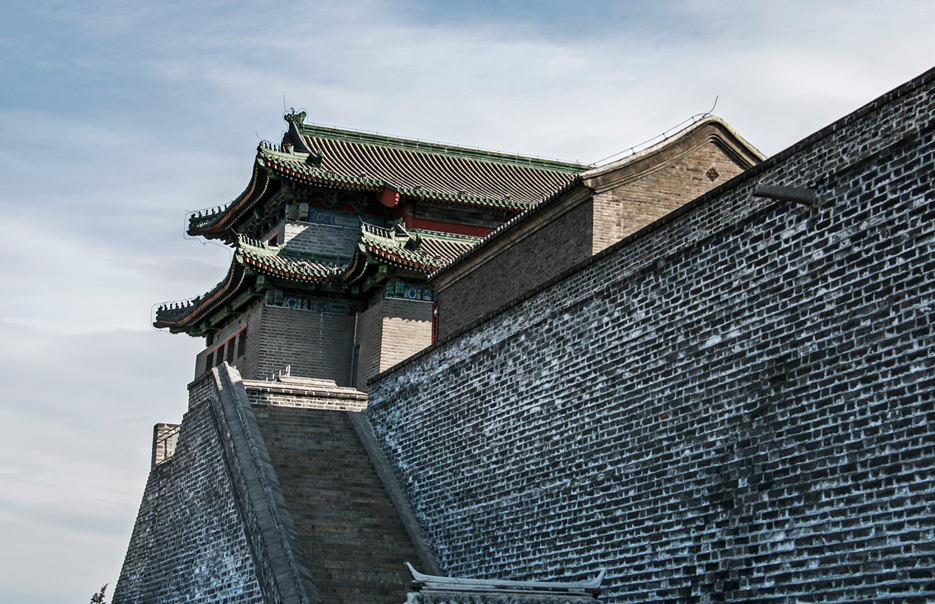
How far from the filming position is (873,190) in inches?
336

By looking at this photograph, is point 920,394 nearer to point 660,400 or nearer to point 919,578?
point 919,578

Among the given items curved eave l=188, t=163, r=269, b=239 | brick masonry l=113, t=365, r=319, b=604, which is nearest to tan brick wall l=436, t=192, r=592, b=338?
brick masonry l=113, t=365, r=319, b=604

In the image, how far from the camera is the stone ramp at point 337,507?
13.0m


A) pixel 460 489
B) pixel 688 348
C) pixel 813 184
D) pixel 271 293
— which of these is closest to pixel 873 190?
pixel 813 184

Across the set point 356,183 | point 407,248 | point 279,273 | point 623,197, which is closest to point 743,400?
point 623,197

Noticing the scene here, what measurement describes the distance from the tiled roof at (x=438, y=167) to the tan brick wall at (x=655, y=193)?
9383 millimetres

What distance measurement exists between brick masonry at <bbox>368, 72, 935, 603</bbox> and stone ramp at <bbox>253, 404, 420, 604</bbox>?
112cm

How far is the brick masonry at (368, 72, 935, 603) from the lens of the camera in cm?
790

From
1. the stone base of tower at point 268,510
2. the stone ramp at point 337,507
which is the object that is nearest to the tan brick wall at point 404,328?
the stone base of tower at point 268,510

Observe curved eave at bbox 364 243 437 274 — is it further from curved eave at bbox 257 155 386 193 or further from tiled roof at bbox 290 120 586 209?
curved eave at bbox 257 155 386 193

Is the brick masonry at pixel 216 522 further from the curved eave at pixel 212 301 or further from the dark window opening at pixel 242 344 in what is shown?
the dark window opening at pixel 242 344

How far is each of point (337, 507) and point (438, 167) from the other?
14.9 metres

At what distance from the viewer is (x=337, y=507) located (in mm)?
14664

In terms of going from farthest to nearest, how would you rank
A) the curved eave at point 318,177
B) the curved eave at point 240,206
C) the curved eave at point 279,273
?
the curved eave at point 240,206 → the curved eave at point 318,177 → the curved eave at point 279,273
